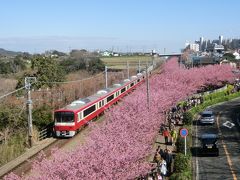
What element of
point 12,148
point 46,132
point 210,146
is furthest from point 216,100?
point 12,148

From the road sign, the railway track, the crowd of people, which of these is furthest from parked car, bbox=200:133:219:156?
the road sign

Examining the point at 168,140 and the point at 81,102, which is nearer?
the point at 168,140

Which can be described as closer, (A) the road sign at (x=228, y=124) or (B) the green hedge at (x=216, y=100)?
(A) the road sign at (x=228, y=124)

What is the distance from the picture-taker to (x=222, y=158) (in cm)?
2488

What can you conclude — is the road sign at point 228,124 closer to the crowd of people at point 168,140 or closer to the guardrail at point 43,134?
the crowd of people at point 168,140

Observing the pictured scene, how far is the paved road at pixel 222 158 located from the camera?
70.9ft

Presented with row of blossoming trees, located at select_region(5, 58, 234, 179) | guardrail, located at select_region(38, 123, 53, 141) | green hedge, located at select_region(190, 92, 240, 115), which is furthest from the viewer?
green hedge, located at select_region(190, 92, 240, 115)

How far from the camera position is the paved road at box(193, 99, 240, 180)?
21.6 metres

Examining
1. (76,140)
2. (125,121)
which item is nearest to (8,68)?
(76,140)

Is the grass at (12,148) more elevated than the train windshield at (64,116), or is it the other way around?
the train windshield at (64,116)

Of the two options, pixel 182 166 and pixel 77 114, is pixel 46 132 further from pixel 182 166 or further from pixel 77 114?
pixel 182 166

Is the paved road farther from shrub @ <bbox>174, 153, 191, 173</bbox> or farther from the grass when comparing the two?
the grass

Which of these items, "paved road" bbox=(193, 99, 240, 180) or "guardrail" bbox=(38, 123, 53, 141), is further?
"guardrail" bbox=(38, 123, 53, 141)

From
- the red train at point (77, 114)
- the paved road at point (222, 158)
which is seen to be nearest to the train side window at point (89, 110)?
the red train at point (77, 114)
